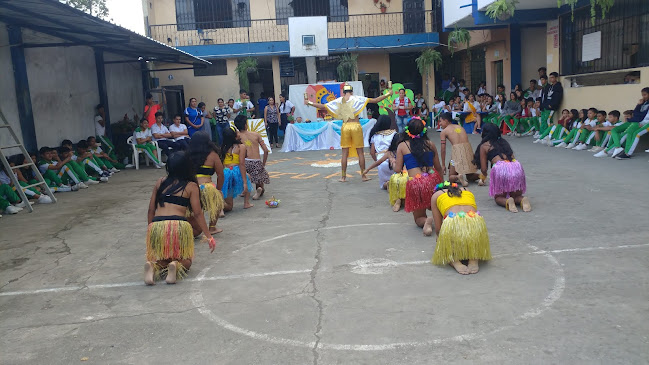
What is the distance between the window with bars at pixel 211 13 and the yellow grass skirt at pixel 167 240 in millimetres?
19194

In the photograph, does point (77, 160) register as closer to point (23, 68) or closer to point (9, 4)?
point (23, 68)

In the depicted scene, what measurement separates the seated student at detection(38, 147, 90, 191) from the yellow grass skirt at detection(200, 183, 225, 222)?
5.63 metres

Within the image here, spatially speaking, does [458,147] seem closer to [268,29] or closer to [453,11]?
[453,11]

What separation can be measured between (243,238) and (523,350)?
3.77 m

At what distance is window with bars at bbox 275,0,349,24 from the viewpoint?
2302cm

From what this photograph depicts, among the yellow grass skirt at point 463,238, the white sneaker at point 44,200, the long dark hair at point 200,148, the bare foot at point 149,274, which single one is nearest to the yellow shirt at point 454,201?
the yellow grass skirt at point 463,238

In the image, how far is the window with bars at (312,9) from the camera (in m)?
23.0

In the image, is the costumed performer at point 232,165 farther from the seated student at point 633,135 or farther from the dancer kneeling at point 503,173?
the seated student at point 633,135

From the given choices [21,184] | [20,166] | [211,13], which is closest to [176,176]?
[20,166]

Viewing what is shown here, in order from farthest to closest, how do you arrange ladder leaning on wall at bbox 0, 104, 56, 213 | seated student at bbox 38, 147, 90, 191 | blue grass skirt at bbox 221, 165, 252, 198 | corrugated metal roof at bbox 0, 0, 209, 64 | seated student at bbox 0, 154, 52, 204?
1. seated student at bbox 38, 147, 90, 191
2. seated student at bbox 0, 154, 52, 204
3. ladder leaning on wall at bbox 0, 104, 56, 213
4. corrugated metal roof at bbox 0, 0, 209, 64
5. blue grass skirt at bbox 221, 165, 252, 198

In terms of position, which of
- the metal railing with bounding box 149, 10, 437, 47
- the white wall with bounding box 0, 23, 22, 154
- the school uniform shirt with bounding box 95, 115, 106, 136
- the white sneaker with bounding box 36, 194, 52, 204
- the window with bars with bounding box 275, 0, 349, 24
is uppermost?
the window with bars with bounding box 275, 0, 349, 24

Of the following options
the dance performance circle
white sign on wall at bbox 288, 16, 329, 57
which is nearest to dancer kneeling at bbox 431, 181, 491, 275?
the dance performance circle

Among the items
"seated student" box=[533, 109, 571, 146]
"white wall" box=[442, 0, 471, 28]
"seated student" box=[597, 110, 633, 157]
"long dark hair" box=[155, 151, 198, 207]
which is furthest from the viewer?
"white wall" box=[442, 0, 471, 28]

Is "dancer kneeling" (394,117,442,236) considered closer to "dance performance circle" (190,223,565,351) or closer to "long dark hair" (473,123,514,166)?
"long dark hair" (473,123,514,166)
